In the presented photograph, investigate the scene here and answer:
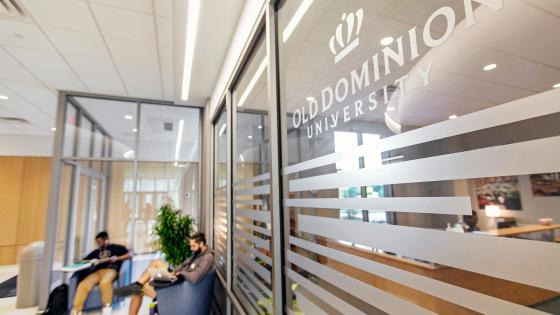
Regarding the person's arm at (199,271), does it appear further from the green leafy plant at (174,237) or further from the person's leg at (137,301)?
the green leafy plant at (174,237)

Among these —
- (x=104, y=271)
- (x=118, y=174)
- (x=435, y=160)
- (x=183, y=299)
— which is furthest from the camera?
(x=118, y=174)

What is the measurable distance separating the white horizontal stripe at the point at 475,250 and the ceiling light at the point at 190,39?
253 cm

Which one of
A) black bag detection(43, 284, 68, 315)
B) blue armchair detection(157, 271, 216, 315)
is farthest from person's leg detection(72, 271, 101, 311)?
blue armchair detection(157, 271, 216, 315)

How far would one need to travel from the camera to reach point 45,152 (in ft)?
26.1

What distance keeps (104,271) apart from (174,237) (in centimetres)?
Answer: 120

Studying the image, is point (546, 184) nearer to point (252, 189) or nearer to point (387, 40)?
point (387, 40)

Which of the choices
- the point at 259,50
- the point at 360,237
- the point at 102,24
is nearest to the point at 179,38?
the point at 102,24

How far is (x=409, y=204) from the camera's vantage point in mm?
800

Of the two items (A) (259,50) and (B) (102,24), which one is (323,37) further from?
(B) (102,24)

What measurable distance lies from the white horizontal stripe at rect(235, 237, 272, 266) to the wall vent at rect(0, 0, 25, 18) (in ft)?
10.5

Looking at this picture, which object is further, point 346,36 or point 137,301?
point 137,301

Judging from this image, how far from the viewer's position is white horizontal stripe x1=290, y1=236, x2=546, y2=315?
0.57 m

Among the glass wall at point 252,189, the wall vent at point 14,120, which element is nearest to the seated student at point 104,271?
the glass wall at point 252,189

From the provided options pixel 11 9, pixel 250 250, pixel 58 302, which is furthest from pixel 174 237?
pixel 11 9
